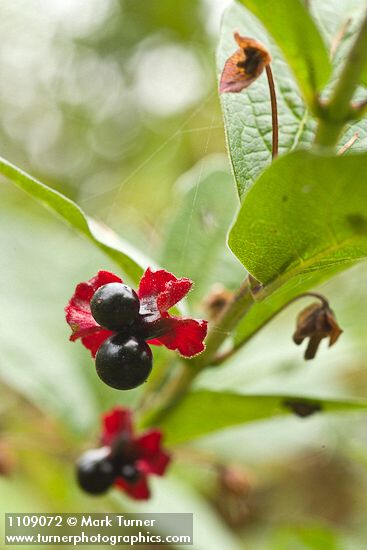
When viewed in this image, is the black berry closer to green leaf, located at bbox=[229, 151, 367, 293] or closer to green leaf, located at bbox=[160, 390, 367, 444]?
green leaf, located at bbox=[160, 390, 367, 444]

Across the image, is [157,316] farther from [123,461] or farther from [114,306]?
[123,461]

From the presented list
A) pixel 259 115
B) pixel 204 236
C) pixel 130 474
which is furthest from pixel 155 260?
pixel 259 115

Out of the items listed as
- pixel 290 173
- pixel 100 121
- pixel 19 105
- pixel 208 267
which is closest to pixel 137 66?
pixel 100 121

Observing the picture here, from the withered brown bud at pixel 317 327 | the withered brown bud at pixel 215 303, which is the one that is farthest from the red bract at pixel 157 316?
the withered brown bud at pixel 215 303

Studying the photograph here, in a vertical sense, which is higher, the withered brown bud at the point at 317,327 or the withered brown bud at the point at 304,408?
the withered brown bud at the point at 317,327

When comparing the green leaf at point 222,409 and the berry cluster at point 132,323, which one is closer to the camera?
the berry cluster at point 132,323

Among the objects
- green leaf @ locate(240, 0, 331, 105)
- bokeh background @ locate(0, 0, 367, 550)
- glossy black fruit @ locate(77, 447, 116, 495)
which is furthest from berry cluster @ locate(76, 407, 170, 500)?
green leaf @ locate(240, 0, 331, 105)

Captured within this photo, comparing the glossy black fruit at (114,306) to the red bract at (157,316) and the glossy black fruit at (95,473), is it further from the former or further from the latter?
the glossy black fruit at (95,473)
